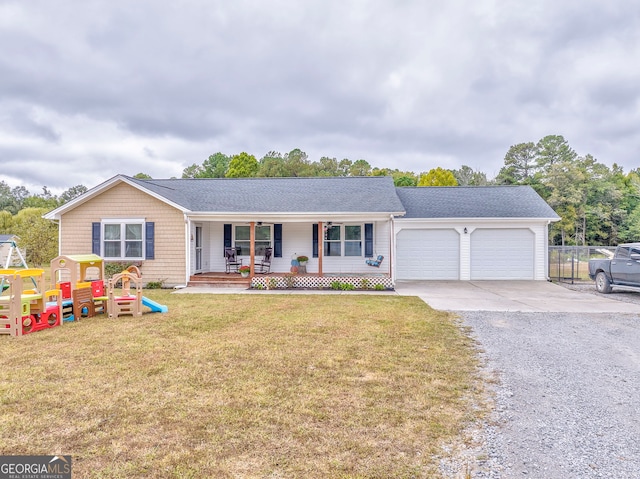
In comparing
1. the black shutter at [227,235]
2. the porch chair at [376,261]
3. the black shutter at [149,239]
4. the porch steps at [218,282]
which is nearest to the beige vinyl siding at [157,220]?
the black shutter at [149,239]

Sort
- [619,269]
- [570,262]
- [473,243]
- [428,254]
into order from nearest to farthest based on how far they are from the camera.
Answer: [619,269]
[570,262]
[473,243]
[428,254]

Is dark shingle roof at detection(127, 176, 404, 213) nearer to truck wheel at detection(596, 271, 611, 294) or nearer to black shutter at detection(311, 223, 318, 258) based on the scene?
black shutter at detection(311, 223, 318, 258)

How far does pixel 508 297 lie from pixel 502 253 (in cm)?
490

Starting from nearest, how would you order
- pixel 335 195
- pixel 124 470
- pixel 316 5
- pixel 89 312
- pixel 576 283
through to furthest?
pixel 124 470 < pixel 89 312 < pixel 316 5 < pixel 576 283 < pixel 335 195

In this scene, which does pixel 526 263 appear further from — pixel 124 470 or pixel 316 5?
pixel 124 470

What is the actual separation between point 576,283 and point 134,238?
55.9ft

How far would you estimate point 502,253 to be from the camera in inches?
584

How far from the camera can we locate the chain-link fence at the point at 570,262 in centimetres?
1383

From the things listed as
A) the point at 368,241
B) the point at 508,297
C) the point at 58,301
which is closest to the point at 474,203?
the point at 368,241

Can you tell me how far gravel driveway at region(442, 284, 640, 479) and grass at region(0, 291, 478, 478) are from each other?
309 millimetres

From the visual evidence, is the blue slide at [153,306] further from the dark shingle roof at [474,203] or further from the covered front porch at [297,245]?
the dark shingle roof at [474,203]

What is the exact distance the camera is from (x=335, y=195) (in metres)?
15.0

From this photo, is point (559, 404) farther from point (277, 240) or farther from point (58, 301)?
point (277, 240)

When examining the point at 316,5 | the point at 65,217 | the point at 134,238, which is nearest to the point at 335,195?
the point at 316,5
